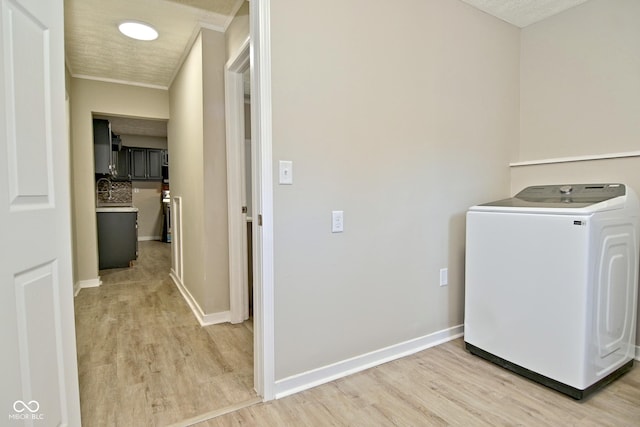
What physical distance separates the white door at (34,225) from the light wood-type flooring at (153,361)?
1.32 ft

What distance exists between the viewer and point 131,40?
3045mm

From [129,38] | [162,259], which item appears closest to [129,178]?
[162,259]

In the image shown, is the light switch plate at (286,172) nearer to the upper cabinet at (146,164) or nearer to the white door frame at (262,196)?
the white door frame at (262,196)

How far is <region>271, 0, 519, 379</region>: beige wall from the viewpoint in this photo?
70.6 inches

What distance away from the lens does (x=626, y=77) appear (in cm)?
219

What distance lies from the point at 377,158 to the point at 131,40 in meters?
2.61

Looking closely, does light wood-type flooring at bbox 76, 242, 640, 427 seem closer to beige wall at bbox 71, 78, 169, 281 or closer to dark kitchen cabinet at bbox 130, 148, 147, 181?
beige wall at bbox 71, 78, 169, 281

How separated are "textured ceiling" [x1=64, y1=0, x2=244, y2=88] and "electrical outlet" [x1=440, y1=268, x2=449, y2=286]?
244 centimetres

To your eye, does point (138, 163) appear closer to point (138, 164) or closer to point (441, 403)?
point (138, 164)

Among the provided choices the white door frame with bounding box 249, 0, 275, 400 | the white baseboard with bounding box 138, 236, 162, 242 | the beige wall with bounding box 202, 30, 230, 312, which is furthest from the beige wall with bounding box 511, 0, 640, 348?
the white baseboard with bounding box 138, 236, 162, 242

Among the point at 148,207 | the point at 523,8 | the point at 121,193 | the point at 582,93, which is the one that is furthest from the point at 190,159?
the point at 148,207

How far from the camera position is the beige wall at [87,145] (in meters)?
3.87

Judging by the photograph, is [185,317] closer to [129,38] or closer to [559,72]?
[129,38]

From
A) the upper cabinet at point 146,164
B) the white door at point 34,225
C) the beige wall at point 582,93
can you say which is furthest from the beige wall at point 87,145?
the beige wall at point 582,93
